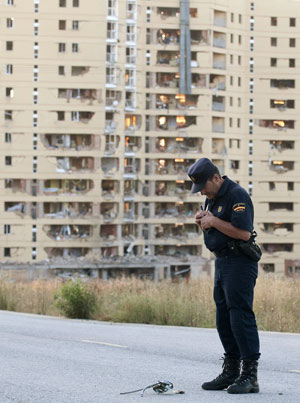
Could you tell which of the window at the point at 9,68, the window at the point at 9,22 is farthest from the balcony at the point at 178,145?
the window at the point at 9,22

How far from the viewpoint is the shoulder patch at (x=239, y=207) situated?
736 cm

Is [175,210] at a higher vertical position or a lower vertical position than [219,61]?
lower

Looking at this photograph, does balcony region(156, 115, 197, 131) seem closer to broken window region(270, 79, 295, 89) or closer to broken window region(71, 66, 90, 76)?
broken window region(71, 66, 90, 76)

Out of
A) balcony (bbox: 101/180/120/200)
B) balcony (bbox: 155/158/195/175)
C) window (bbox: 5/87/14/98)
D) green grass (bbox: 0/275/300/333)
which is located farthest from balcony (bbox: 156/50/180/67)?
green grass (bbox: 0/275/300/333)

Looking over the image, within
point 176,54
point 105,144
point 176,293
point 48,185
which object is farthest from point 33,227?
point 176,293

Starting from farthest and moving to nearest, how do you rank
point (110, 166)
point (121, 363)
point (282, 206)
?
1. point (282, 206)
2. point (110, 166)
3. point (121, 363)

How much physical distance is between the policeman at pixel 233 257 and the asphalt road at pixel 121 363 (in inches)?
13.6

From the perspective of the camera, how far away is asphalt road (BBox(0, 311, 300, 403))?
25.6ft

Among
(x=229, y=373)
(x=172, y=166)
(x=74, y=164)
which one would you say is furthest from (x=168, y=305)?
(x=172, y=166)

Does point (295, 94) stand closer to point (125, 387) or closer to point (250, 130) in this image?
point (250, 130)

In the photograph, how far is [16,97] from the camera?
73000 millimetres

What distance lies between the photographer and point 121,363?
10086mm

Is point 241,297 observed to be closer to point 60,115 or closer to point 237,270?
point 237,270

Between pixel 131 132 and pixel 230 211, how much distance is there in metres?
67.3
